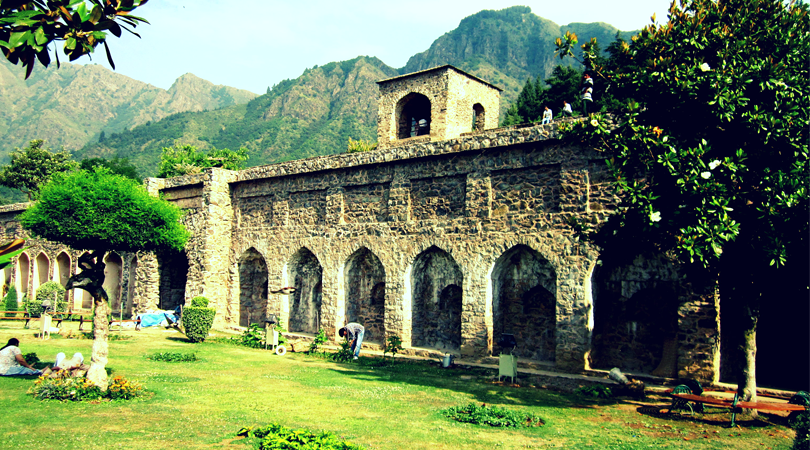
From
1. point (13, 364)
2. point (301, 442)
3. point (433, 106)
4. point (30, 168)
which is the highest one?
point (30, 168)

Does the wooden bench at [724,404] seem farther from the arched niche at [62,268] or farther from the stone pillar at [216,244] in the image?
the arched niche at [62,268]

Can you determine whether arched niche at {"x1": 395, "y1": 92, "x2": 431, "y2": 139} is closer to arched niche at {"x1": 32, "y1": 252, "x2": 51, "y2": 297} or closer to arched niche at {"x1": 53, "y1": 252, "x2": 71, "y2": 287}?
arched niche at {"x1": 53, "y1": 252, "x2": 71, "y2": 287}

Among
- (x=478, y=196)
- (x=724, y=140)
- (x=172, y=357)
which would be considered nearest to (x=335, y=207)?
(x=478, y=196)

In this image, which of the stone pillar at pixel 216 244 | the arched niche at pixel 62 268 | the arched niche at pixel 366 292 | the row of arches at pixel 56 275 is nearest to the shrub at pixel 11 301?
the row of arches at pixel 56 275

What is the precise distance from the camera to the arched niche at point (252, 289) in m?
20.6

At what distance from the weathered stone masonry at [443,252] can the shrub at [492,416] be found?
4348 millimetres

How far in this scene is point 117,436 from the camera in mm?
7141

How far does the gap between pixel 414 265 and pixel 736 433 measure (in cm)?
932

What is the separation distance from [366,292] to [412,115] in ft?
26.7

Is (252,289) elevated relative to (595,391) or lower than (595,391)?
elevated

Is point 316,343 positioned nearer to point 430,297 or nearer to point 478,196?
point 430,297

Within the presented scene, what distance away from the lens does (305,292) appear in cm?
1911

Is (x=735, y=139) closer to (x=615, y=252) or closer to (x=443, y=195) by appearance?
(x=615, y=252)

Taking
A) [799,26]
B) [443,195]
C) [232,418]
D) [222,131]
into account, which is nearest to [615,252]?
[799,26]
